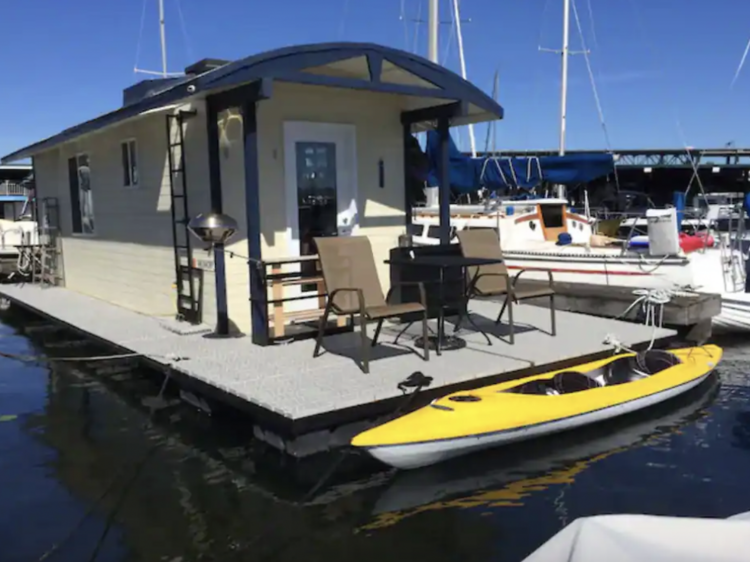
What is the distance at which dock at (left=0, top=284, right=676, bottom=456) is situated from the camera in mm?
4902

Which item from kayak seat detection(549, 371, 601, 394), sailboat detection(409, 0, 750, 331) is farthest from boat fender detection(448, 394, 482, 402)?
sailboat detection(409, 0, 750, 331)

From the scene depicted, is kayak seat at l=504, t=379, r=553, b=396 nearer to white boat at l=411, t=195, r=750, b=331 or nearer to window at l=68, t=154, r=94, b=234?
white boat at l=411, t=195, r=750, b=331

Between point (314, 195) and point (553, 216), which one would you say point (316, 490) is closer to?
point (314, 195)

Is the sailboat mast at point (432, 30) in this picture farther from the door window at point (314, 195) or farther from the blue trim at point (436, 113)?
the door window at point (314, 195)

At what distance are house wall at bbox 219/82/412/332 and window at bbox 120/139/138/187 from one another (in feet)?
7.00

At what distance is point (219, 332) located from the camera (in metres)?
7.02

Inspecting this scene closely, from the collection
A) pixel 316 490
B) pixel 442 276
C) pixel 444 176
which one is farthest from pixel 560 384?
pixel 444 176

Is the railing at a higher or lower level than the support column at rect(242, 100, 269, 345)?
higher

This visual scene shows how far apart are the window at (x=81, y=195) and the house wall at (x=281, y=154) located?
419 cm

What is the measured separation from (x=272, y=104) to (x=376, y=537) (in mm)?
4554

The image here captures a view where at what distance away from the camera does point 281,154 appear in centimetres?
709

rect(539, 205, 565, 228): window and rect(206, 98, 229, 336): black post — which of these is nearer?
rect(206, 98, 229, 336): black post

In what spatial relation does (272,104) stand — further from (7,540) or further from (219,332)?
(7,540)

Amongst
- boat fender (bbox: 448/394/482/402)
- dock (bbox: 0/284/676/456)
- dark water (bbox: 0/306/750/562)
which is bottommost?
dark water (bbox: 0/306/750/562)
